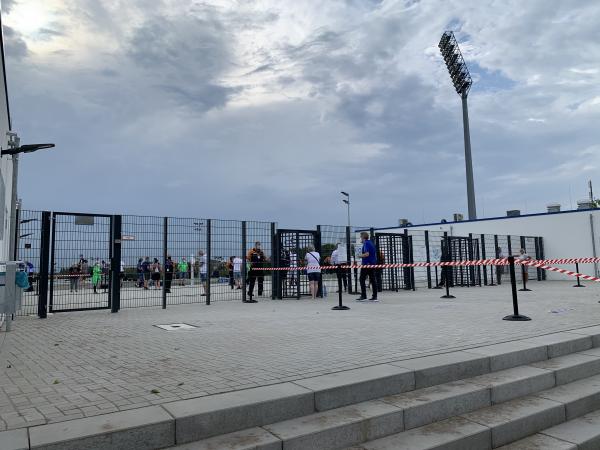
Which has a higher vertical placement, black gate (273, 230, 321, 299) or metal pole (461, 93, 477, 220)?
metal pole (461, 93, 477, 220)

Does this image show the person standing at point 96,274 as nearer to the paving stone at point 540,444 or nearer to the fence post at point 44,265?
the fence post at point 44,265

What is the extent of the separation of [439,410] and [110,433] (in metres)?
2.82

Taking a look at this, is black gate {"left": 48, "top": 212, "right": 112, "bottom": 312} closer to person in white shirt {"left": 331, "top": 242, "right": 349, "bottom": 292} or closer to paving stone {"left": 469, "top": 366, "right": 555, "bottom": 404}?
person in white shirt {"left": 331, "top": 242, "right": 349, "bottom": 292}

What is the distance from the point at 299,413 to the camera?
390 cm

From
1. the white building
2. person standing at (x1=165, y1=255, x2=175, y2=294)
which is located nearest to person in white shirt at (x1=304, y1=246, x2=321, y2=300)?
person standing at (x1=165, y1=255, x2=175, y2=294)

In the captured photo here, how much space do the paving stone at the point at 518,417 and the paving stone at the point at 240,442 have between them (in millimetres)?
2003

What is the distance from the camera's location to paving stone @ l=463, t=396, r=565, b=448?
13.8 ft

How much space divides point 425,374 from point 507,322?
420 cm

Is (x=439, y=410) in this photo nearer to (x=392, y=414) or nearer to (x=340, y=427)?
(x=392, y=414)

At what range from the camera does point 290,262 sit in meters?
15.0

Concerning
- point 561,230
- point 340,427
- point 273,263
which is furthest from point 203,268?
point 561,230

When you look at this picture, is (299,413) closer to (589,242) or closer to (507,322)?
(507,322)

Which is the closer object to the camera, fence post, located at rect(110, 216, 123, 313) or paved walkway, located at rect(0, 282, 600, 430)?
paved walkway, located at rect(0, 282, 600, 430)

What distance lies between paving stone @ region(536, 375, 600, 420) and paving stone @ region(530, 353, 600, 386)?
0.33 feet
